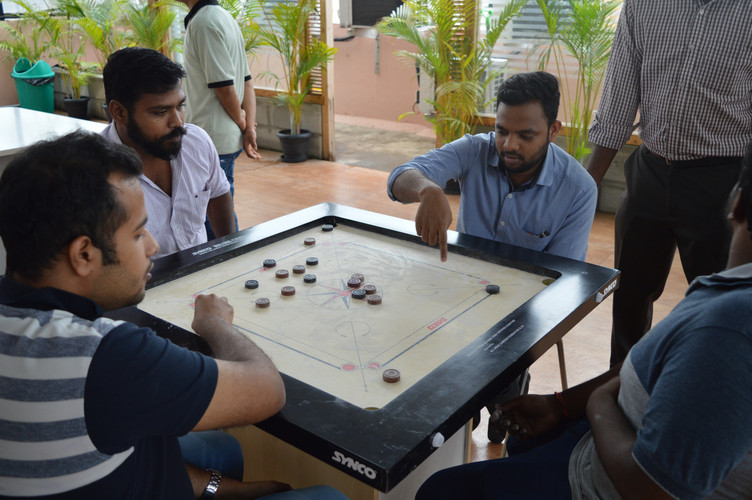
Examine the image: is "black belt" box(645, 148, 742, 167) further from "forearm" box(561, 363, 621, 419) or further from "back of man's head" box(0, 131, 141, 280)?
"back of man's head" box(0, 131, 141, 280)

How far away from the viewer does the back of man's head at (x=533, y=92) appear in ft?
7.41

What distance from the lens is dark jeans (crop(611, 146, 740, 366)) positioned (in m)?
2.35

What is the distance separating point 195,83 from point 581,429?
2.76m

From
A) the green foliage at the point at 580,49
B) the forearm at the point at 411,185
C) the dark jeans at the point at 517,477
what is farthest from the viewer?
the green foliage at the point at 580,49

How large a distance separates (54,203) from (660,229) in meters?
2.11

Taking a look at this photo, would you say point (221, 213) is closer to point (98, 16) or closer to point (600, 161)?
point (600, 161)

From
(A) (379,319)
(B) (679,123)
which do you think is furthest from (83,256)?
(B) (679,123)

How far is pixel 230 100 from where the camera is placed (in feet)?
11.3

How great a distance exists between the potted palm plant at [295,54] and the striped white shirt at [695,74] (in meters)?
4.12

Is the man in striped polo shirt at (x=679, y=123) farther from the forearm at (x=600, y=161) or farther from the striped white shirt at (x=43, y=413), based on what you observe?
the striped white shirt at (x=43, y=413)

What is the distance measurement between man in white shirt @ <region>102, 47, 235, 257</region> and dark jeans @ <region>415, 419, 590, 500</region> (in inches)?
54.5

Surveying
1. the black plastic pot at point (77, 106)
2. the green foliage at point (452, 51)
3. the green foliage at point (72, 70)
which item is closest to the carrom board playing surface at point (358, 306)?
the green foliage at point (452, 51)

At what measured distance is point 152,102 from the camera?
2348mm

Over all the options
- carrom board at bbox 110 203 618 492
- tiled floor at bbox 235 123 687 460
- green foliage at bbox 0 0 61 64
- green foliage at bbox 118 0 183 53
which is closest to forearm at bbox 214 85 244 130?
carrom board at bbox 110 203 618 492
